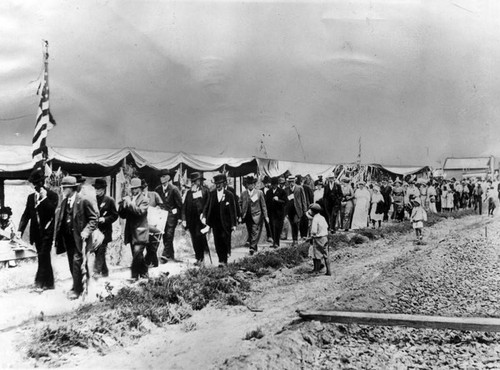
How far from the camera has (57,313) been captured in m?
3.80

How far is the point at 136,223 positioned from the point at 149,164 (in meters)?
0.70

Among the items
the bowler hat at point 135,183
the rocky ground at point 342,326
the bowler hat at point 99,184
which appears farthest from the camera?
the bowler hat at point 135,183

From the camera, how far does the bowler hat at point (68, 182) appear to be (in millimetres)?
4008

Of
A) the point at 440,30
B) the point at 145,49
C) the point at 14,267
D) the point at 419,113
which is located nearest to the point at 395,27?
the point at 440,30

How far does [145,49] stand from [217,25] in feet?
2.65

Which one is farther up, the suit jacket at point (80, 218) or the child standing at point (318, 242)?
the suit jacket at point (80, 218)

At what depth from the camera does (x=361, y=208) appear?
6008 millimetres

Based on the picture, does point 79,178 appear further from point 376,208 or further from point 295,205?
point 376,208

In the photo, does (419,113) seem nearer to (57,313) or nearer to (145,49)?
(145,49)

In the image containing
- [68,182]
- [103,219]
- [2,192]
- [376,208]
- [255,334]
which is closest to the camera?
[255,334]

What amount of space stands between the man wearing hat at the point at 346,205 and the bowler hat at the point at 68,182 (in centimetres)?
358

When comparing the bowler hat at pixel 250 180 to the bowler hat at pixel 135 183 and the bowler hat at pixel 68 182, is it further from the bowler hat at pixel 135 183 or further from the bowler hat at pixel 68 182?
the bowler hat at pixel 68 182

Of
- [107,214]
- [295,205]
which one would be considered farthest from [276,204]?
[107,214]

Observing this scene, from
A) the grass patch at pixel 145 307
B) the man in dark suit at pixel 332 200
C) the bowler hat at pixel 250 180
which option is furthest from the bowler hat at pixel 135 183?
the man in dark suit at pixel 332 200
